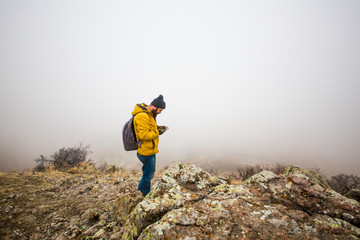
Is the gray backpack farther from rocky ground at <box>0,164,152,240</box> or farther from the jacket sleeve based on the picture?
rocky ground at <box>0,164,152,240</box>

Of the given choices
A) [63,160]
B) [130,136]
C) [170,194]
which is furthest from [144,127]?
[63,160]

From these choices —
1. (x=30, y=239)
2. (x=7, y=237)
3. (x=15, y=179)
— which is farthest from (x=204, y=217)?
(x=15, y=179)

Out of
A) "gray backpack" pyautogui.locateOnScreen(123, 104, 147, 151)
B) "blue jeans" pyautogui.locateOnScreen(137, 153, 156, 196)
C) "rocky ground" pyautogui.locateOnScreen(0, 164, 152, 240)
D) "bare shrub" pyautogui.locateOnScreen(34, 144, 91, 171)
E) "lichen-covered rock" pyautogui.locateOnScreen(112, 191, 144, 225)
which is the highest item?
"gray backpack" pyautogui.locateOnScreen(123, 104, 147, 151)

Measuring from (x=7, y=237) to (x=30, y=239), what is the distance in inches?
20.8

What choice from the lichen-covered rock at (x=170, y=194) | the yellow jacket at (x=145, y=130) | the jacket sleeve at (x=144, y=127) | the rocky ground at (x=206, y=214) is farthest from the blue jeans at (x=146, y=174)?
the lichen-covered rock at (x=170, y=194)

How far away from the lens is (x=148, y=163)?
3.63 m

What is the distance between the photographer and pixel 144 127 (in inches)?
132

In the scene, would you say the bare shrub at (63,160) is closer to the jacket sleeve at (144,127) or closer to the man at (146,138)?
the man at (146,138)

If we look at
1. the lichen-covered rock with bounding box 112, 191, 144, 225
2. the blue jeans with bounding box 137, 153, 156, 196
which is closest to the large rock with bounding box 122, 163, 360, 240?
the lichen-covered rock with bounding box 112, 191, 144, 225

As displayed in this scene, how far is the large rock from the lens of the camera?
1.65 metres

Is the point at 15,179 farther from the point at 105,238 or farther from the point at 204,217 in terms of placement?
the point at 204,217

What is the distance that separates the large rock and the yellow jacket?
1040 millimetres

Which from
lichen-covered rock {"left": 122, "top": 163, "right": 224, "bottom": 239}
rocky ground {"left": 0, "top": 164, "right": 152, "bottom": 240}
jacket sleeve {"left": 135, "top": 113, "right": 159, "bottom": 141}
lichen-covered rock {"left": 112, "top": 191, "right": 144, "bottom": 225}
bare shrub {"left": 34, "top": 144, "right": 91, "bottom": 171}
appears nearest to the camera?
lichen-covered rock {"left": 122, "top": 163, "right": 224, "bottom": 239}

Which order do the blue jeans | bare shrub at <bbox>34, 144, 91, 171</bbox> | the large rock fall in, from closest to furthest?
the large rock, the blue jeans, bare shrub at <bbox>34, 144, 91, 171</bbox>
